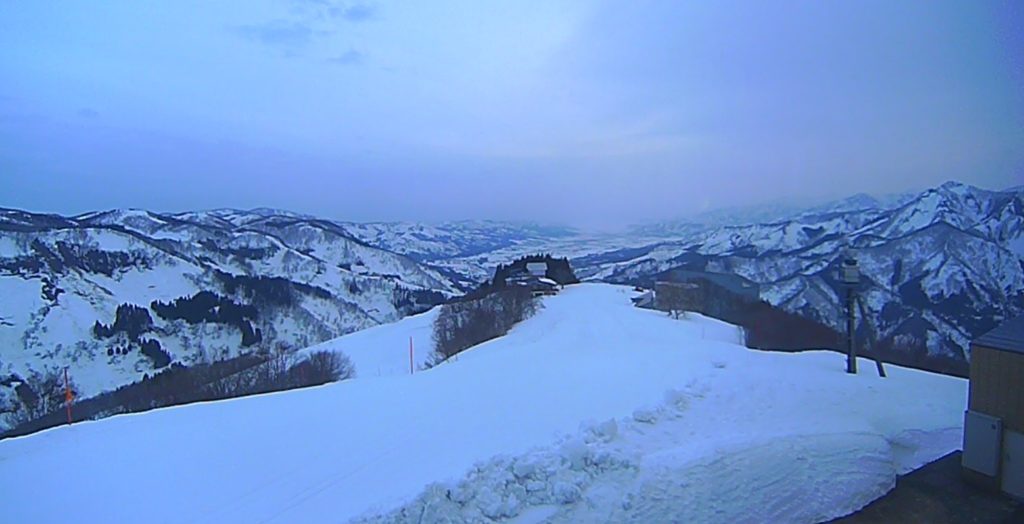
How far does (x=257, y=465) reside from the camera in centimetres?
566

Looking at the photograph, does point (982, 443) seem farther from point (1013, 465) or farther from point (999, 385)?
point (999, 385)

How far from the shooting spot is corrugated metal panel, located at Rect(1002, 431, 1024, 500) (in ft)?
17.9

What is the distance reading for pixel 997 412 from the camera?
566 centimetres

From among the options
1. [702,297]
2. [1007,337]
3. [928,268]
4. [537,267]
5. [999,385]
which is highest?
[1007,337]

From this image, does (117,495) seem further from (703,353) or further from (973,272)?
(973,272)

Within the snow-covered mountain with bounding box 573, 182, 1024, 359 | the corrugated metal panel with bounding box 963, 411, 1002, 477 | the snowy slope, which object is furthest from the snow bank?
the snow-covered mountain with bounding box 573, 182, 1024, 359

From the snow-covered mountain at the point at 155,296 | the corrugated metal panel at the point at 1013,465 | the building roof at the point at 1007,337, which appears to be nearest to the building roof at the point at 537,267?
A: the snow-covered mountain at the point at 155,296

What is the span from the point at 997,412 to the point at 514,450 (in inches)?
203

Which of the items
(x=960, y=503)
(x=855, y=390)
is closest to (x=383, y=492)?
(x=960, y=503)

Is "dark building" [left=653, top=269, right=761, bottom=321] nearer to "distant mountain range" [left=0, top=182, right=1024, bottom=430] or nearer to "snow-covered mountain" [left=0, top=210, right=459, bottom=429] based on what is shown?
"distant mountain range" [left=0, top=182, right=1024, bottom=430]

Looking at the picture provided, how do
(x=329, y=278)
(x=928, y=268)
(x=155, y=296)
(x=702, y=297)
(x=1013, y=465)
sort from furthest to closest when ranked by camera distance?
(x=329, y=278)
(x=155, y=296)
(x=702, y=297)
(x=928, y=268)
(x=1013, y=465)

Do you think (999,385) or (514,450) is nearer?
(999,385)

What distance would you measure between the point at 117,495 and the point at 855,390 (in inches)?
385

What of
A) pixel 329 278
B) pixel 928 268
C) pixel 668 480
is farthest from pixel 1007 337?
pixel 329 278
